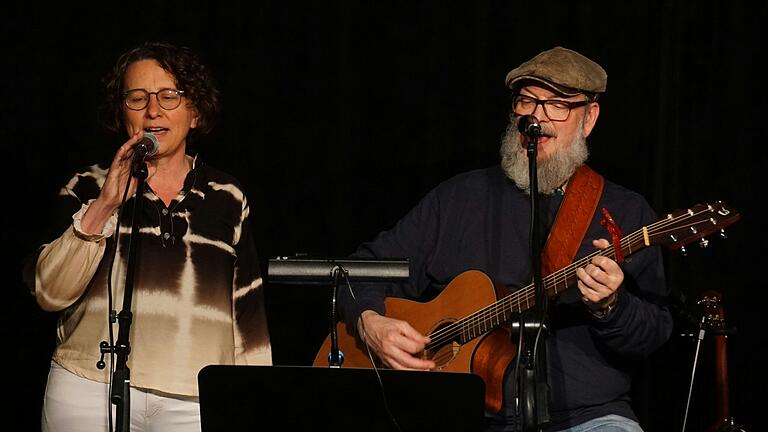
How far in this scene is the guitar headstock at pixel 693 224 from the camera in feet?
10.9

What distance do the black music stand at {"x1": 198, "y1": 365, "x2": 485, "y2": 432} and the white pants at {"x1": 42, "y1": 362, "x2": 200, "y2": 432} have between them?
0.50 metres

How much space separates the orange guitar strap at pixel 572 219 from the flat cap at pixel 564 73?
0.31 meters

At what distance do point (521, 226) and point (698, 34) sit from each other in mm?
1168

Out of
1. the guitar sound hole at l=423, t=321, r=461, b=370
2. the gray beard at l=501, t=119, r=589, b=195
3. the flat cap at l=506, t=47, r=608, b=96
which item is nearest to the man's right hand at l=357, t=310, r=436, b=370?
the guitar sound hole at l=423, t=321, r=461, b=370

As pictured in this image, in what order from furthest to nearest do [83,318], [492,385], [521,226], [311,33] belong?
[311,33] → [521,226] → [492,385] → [83,318]

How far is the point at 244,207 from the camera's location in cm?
373

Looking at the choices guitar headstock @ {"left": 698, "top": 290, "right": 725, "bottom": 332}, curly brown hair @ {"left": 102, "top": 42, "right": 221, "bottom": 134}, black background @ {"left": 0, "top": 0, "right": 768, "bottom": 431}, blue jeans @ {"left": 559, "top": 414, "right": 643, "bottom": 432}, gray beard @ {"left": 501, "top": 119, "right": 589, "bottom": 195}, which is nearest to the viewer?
blue jeans @ {"left": 559, "top": 414, "right": 643, "bottom": 432}

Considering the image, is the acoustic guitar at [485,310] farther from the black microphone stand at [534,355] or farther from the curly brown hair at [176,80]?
the curly brown hair at [176,80]

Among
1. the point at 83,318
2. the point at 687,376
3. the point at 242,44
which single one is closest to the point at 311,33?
the point at 242,44

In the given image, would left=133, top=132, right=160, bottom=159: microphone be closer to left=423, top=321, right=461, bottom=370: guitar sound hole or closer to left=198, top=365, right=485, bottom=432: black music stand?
left=198, top=365, right=485, bottom=432: black music stand

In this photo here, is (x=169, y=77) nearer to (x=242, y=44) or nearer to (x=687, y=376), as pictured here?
(x=242, y=44)

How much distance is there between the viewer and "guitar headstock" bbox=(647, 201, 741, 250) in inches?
131

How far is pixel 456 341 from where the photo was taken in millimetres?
3756

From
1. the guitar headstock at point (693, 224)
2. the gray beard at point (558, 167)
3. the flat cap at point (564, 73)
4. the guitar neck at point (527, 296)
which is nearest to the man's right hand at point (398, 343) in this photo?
the guitar neck at point (527, 296)
